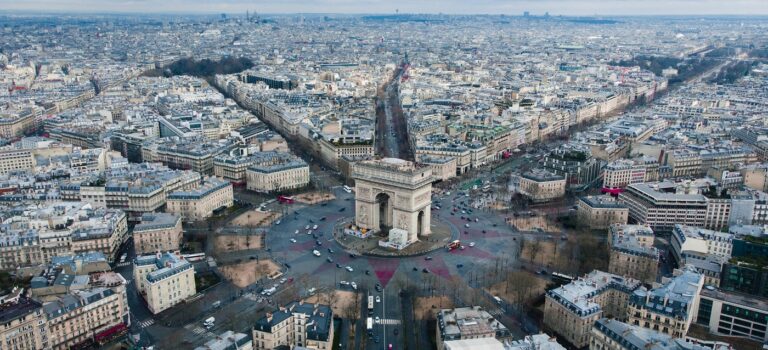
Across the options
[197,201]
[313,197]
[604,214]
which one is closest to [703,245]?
[604,214]

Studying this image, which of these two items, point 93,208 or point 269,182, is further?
point 269,182

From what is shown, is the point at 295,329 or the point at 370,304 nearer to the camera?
the point at 295,329

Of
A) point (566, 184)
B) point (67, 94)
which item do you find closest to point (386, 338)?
point (566, 184)

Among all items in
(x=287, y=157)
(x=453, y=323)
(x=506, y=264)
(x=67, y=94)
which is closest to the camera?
(x=453, y=323)

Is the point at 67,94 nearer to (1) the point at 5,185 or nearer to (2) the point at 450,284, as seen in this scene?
(1) the point at 5,185

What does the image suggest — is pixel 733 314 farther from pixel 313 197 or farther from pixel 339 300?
pixel 313 197

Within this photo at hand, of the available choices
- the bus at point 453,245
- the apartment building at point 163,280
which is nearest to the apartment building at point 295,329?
the apartment building at point 163,280

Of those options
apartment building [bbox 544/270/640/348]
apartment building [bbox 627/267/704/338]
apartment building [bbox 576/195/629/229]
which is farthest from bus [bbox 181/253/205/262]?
apartment building [bbox 576/195/629/229]
